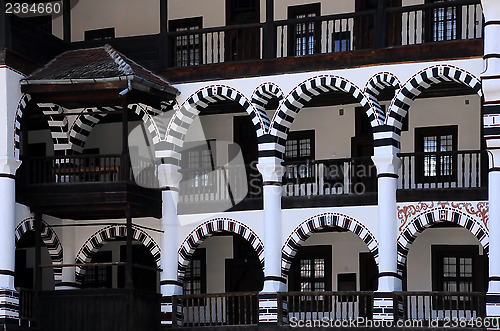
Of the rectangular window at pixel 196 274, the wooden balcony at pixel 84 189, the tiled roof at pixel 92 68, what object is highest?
the tiled roof at pixel 92 68

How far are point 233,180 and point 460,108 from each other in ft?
15.2

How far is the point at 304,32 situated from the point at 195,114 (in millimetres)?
2772

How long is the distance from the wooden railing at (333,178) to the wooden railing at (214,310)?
2.29 meters

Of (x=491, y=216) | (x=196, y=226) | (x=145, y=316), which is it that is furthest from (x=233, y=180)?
(x=491, y=216)

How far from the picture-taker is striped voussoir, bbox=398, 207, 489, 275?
26781mm

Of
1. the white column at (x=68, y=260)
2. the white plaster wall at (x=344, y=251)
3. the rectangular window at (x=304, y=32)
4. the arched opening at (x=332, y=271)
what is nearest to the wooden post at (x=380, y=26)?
the rectangular window at (x=304, y=32)

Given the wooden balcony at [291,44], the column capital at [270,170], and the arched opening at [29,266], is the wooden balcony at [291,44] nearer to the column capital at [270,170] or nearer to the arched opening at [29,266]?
the column capital at [270,170]

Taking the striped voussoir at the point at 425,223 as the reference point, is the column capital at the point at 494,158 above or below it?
above

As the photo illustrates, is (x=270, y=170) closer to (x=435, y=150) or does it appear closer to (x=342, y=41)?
(x=342, y=41)

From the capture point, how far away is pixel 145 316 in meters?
27.8

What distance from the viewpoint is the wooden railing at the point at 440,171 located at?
27953mm

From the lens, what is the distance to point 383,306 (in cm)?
2677

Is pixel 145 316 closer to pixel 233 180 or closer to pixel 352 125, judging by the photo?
pixel 233 180

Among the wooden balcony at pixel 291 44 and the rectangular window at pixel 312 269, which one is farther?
the rectangular window at pixel 312 269
